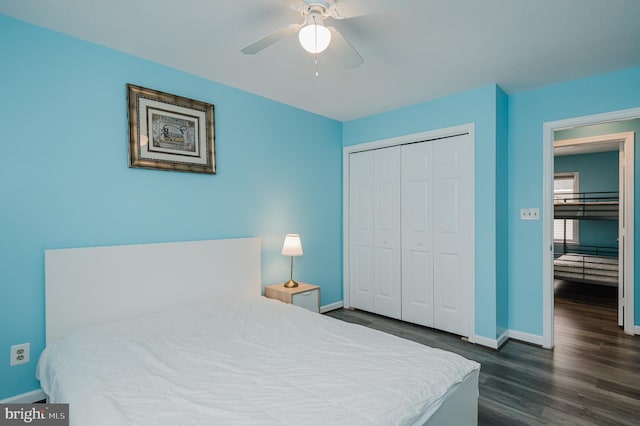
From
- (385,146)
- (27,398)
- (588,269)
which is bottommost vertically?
(27,398)

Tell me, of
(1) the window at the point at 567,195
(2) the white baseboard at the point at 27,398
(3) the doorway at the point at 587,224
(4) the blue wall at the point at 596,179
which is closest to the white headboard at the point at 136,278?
(2) the white baseboard at the point at 27,398

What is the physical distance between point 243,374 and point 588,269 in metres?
5.76

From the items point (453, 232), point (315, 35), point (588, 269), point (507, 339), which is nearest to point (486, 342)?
point (507, 339)

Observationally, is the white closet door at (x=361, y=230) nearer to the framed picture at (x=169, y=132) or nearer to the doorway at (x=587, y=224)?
the framed picture at (x=169, y=132)

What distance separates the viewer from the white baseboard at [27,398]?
200 centimetres

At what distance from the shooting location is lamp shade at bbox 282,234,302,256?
3285 mm

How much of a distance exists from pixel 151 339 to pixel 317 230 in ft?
7.53

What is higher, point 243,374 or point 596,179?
point 596,179

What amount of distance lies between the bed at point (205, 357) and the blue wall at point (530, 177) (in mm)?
1833

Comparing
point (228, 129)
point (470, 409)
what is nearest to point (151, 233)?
point (228, 129)

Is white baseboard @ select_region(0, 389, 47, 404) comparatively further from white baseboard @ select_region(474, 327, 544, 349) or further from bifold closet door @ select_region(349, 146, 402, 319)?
white baseboard @ select_region(474, 327, 544, 349)

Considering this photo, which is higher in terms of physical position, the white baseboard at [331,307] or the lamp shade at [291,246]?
the lamp shade at [291,246]

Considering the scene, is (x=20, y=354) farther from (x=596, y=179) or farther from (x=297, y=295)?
(x=596, y=179)

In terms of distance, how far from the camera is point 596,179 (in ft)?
20.0
